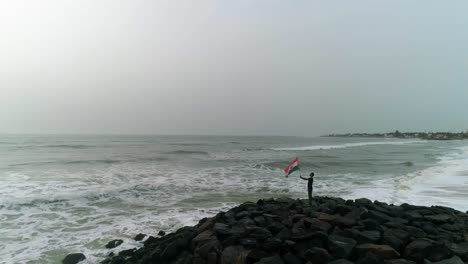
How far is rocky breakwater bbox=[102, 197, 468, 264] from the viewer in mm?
4922

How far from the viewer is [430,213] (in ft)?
25.6

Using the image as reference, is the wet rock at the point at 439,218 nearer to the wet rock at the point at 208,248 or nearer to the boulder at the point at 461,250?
the boulder at the point at 461,250

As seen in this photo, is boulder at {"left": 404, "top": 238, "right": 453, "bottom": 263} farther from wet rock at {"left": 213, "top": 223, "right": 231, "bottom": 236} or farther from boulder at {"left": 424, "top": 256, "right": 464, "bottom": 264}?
wet rock at {"left": 213, "top": 223, "right": 231, "bottom": 236}

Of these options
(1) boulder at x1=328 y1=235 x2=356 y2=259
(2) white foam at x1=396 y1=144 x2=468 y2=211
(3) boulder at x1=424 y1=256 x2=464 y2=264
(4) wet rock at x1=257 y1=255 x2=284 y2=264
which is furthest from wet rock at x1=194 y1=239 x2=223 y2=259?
(2) white foam at x1=396 y1=144 x2=468 y2=211

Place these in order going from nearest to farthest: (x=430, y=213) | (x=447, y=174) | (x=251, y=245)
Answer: (x=251, y=245), (x=430, y=213), (x=447, y=174)

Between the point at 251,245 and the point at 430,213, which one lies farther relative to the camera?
the point at 430,213

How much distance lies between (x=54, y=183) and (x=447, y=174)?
25811 mm

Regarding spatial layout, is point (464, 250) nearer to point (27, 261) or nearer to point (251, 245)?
point (251, 245)

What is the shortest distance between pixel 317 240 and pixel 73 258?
19.3 feet

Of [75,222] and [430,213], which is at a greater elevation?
[430,213]

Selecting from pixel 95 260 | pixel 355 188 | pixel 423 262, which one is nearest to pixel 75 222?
pixel 95 260

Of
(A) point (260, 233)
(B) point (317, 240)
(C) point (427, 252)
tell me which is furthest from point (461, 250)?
(A) point (260, 233)

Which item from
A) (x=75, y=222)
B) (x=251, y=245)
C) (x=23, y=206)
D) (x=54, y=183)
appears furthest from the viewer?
(x=54, y=183)

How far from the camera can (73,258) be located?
21.1ft
